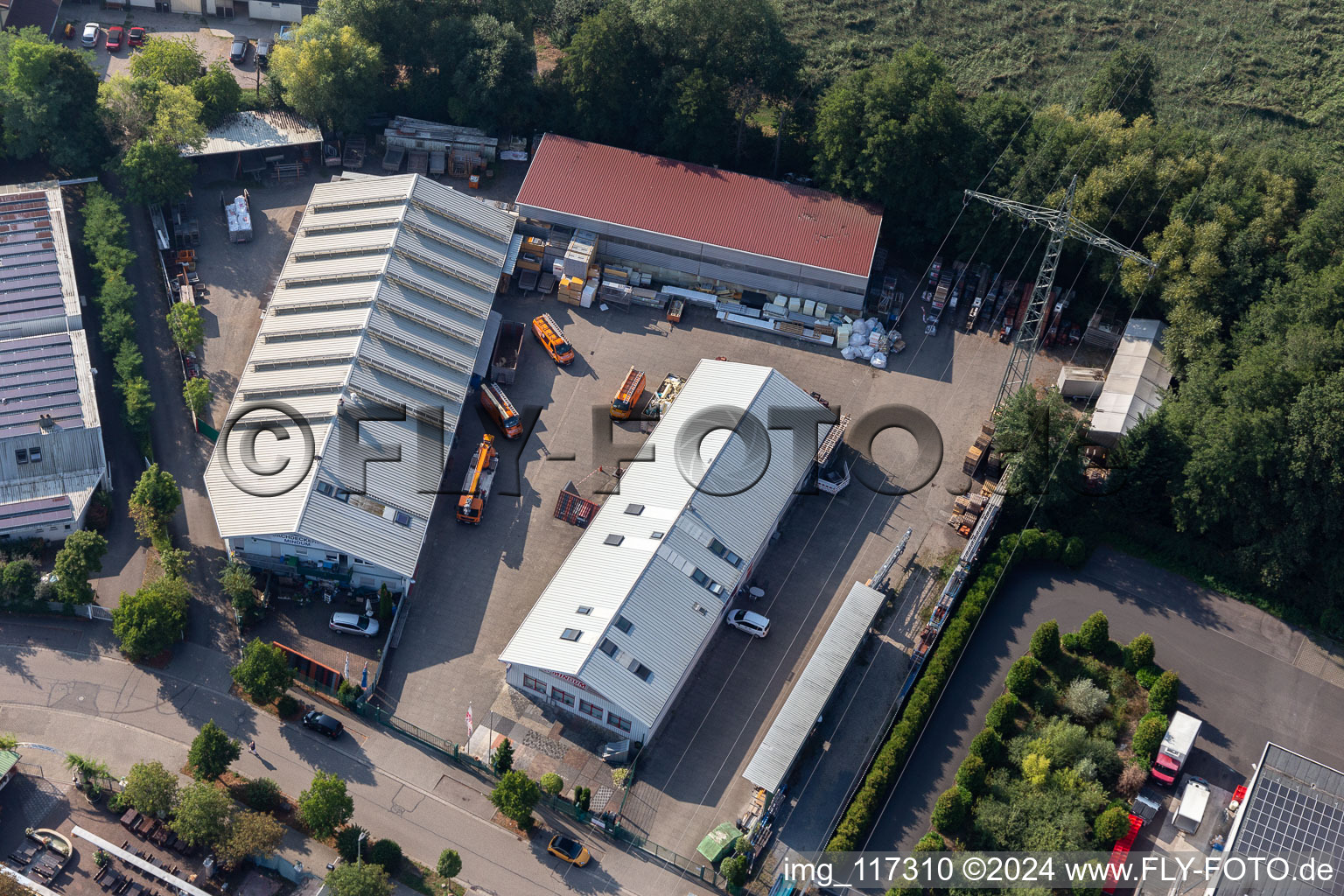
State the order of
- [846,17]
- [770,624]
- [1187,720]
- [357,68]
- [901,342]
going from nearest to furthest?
1. [1187,720]
2. [770,624]
3. [901,342]
4. [357,68]
5. [846,17]

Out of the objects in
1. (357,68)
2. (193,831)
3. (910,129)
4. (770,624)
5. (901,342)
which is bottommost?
(193,831)

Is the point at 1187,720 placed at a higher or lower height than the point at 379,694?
higher

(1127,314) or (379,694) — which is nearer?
(379,694)

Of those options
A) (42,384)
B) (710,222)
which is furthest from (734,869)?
(42,384)

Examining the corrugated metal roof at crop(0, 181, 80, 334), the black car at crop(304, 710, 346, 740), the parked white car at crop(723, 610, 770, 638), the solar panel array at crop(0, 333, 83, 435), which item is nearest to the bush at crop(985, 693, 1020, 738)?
the parked white car at crop(723, 610, 770, 638)

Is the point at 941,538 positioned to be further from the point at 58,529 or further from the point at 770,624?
the point at 58,529

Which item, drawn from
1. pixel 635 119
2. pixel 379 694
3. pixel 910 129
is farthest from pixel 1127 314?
pixel 379 694
